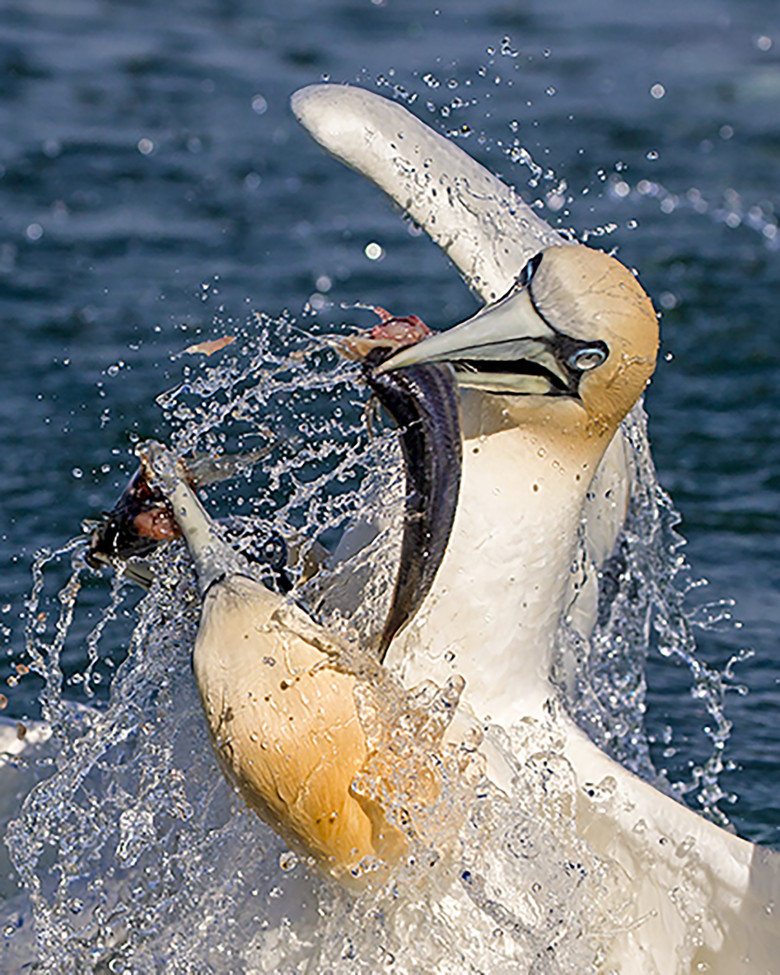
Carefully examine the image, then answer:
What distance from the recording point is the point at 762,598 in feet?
25.8

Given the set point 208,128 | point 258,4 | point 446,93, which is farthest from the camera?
point 258,4

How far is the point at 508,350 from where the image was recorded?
14.0ft

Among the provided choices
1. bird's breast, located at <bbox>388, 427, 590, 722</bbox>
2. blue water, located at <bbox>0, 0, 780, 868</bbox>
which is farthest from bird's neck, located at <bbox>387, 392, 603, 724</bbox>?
blue water, located at <bbox>0, 0, 780, 868</bbox>

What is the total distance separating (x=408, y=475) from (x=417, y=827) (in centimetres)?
82

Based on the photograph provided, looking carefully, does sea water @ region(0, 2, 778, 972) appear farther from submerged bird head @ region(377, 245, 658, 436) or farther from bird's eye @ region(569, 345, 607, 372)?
bird's eye @ region(569, 345, 607, 372)

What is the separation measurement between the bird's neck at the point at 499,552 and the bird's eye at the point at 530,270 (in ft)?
1.09

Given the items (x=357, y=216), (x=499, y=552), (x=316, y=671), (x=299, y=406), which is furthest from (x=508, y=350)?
(x=357, y=216)

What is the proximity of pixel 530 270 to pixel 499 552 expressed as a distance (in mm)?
707

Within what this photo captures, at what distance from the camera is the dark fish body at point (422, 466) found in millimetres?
4148

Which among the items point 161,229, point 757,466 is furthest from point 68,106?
point 757,466

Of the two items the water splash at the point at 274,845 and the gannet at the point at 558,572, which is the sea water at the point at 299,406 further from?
the gannet at the point at 558,572

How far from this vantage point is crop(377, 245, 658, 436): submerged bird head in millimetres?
4254

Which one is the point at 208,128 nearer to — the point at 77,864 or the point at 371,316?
the point at 371,316

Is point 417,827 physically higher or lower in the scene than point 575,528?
lower
